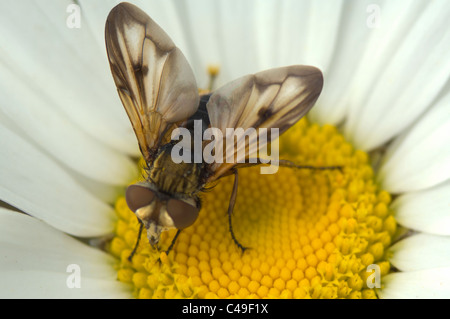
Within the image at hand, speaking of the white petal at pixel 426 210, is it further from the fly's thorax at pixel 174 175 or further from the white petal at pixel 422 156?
the fly's thorax at pixel 174 175

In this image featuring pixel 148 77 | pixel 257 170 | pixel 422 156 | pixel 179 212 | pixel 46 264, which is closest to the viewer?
pixel 179 212

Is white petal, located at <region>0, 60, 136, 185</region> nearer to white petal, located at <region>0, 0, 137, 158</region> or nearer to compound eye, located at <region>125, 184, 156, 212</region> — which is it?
white petal, located at <region>0, 0, 137, 158</region>

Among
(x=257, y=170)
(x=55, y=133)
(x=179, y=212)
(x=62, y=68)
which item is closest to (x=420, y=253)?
(x=257, y=170)

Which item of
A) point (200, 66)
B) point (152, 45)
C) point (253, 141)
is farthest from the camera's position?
point (200, 66)

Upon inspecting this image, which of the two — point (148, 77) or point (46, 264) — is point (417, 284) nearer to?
point (148, 77)

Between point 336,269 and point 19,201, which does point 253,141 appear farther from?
point 19,201

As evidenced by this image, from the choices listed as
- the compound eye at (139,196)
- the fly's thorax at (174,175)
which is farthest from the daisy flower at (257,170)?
the compound eye at (139,196)

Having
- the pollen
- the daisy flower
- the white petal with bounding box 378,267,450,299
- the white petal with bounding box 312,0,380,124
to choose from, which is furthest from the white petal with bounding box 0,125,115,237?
the white petal with bounding box 378,267,450,299
